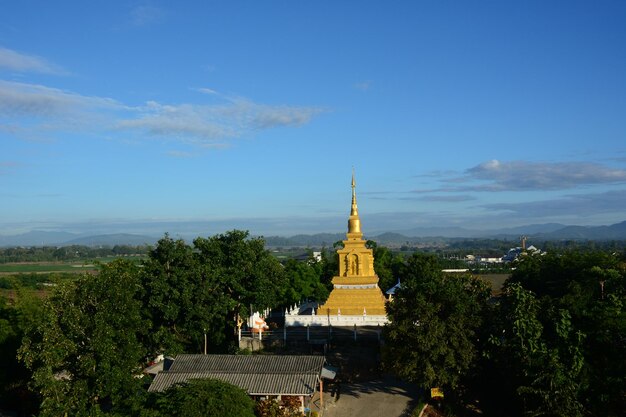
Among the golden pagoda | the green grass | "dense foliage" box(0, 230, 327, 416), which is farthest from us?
the green grass

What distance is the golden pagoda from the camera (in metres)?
39.4

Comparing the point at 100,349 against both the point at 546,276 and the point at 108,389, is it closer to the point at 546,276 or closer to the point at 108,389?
the point at 108,389

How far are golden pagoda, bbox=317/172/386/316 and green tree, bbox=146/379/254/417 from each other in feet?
57.2

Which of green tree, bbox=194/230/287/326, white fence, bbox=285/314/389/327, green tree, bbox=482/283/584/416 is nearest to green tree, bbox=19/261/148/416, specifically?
green tree, bbox=194/230/287/326

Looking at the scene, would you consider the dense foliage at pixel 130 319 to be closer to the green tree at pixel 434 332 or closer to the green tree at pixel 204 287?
the green tree at pixel 204 287

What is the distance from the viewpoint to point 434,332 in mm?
24484

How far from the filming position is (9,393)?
2831cm

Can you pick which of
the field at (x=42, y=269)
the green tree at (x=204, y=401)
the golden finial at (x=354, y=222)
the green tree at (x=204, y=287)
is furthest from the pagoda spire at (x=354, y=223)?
the field at (x=42, y=269)

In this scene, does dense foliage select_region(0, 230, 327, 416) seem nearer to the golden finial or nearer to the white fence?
the white fence

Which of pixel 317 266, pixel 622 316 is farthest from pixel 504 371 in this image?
pixel 317 266

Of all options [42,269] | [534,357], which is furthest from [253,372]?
[42,269]

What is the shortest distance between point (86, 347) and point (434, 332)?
44.6 feet

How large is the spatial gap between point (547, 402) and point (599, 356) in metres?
3.05

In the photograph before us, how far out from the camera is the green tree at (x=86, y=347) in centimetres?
2289
